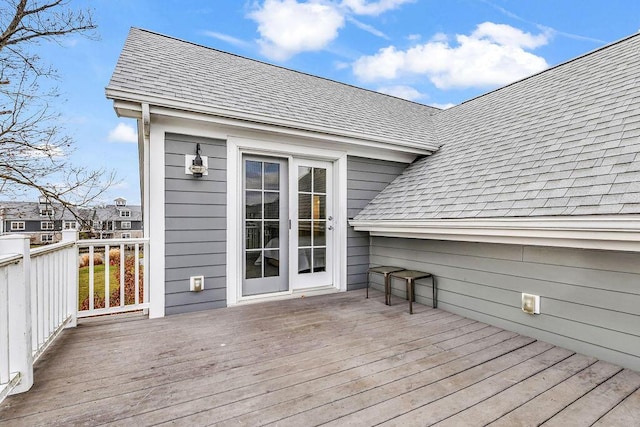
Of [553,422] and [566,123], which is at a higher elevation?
[566,123]

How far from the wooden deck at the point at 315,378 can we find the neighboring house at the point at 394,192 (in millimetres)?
493

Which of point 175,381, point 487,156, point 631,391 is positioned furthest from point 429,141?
point 175,381

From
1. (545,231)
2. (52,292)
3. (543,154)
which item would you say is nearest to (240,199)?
(52,292)

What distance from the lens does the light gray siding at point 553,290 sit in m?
2.09

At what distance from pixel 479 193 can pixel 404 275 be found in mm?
1190

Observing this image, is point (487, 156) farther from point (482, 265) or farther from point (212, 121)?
point (212, 121)

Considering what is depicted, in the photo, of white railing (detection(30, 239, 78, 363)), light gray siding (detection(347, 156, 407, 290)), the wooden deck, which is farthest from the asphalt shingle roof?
white railing (detection(30, 239, 78, 363))

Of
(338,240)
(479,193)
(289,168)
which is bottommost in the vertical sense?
(338,240)

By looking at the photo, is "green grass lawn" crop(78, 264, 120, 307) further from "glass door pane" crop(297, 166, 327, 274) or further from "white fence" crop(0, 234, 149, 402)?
"glass door pane" crop(297, 166, 327, 274)

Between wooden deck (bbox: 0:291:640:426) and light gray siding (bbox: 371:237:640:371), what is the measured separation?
13 cm

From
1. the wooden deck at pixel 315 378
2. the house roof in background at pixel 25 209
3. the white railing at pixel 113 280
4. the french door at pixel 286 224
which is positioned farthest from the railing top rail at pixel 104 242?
the house roof in background at pixel 25 209

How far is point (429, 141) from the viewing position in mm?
4828

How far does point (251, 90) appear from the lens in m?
4.01

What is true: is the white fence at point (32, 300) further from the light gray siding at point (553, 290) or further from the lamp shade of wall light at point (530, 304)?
the lamp shade of wall light at point (530, 304)
